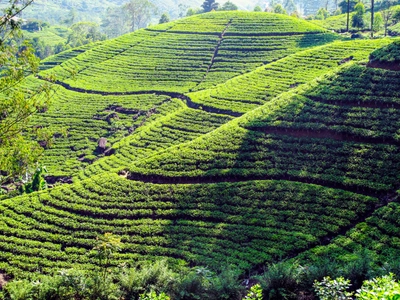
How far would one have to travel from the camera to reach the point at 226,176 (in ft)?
92.5

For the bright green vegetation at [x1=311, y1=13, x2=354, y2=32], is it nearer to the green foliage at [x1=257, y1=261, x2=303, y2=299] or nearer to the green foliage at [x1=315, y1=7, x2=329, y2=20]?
the green foliage at [x1=315, y1=7, x2=329, y2=20]

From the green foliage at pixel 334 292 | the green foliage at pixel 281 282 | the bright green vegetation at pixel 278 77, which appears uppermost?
the bright green vegetation at pixel 278 77

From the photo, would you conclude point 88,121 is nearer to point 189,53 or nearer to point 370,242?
point 189,53

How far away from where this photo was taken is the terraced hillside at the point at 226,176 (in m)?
23.2

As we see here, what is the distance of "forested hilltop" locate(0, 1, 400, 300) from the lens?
16.6 m

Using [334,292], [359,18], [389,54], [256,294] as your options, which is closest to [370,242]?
[334,292]

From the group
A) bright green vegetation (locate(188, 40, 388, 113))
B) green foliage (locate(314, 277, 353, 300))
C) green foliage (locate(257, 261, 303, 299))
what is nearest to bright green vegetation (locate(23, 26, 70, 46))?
bright green vegetation (locate(188, 40, 388, 113))

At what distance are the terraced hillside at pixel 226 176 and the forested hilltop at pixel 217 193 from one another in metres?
0.11

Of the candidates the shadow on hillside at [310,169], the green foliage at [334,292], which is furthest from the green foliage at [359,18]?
the green foliage at [334,292]

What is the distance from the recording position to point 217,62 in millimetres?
59281

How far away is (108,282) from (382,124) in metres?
20.9

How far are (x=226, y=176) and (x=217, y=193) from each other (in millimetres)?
1821

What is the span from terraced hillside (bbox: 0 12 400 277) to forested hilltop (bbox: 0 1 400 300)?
109 mm

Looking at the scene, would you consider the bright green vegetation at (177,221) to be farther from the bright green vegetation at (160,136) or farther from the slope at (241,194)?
the bright green vegetation at (160,136)
